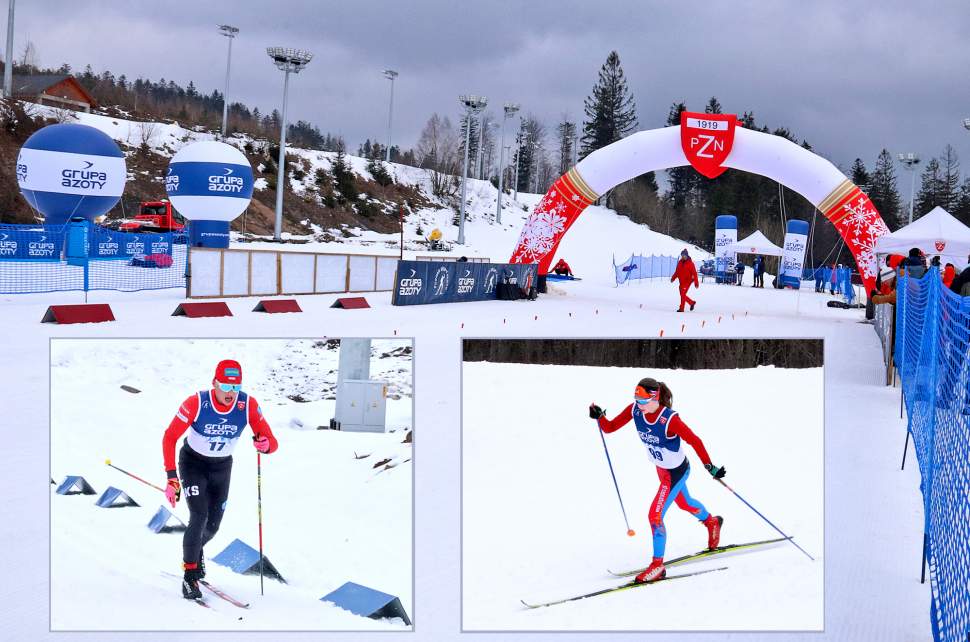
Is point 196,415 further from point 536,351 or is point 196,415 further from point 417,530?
point 536,351

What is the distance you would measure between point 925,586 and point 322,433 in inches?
144

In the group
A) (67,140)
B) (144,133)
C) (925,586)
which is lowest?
(925,586)

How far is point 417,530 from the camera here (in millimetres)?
3867

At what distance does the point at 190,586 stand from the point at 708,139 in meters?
19.5

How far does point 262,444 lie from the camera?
375 centimetres

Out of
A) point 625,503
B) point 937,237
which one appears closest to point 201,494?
point 625,503

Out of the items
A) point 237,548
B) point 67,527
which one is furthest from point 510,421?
point 67,527

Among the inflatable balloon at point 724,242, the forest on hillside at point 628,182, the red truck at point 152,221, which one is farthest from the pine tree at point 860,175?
Answer: the red truck at point 152,221

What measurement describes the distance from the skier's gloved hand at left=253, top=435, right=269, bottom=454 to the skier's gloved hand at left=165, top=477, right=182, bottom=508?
403 mm

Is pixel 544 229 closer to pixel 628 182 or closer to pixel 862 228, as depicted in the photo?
pixel 862 228

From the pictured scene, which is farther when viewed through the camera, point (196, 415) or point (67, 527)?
point (196, 415)

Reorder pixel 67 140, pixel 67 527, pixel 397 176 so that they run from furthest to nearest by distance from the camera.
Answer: pixel 397 176, pixel 67 140, pixel 67 527

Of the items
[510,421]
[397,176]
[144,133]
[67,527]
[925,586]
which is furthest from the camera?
[397,176]

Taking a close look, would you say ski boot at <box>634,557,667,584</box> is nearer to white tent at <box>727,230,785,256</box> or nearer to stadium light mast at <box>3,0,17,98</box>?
white tent at <box>727,230,785,256</box>
